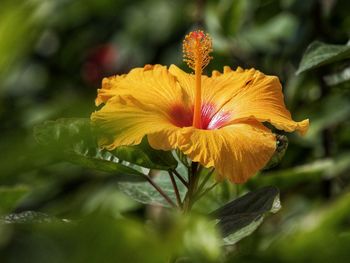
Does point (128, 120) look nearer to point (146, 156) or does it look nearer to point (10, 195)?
point (146, 156)

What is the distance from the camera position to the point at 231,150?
3.08 ft

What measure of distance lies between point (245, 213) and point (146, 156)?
0.50 ft

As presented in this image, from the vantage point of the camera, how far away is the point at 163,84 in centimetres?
112

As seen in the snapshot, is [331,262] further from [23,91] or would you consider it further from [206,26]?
[23,91]

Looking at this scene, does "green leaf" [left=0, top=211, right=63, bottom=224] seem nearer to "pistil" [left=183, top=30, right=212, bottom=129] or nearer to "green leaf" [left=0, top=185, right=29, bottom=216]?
"green leaf" [left=0, top=185, right=29, bottom=216]

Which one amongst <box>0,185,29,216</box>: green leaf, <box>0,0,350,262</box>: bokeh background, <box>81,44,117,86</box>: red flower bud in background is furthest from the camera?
<box>81,44,117,86</box>: red flower bud in background

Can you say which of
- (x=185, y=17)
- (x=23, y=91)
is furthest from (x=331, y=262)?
(x=23, y=91)

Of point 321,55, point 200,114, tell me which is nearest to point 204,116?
point 200,114

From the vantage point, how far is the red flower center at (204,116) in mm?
1079

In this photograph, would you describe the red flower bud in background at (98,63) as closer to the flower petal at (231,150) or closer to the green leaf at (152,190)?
the green leaf at (152,190)

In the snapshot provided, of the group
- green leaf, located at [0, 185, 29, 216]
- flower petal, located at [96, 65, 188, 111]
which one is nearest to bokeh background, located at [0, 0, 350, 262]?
green leaf, located at [0, 185, 29, 216]

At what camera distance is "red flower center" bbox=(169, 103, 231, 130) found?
108 cm

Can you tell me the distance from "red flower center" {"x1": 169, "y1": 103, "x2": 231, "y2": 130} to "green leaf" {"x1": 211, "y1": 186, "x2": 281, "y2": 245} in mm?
133

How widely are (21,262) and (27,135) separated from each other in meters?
0.12
